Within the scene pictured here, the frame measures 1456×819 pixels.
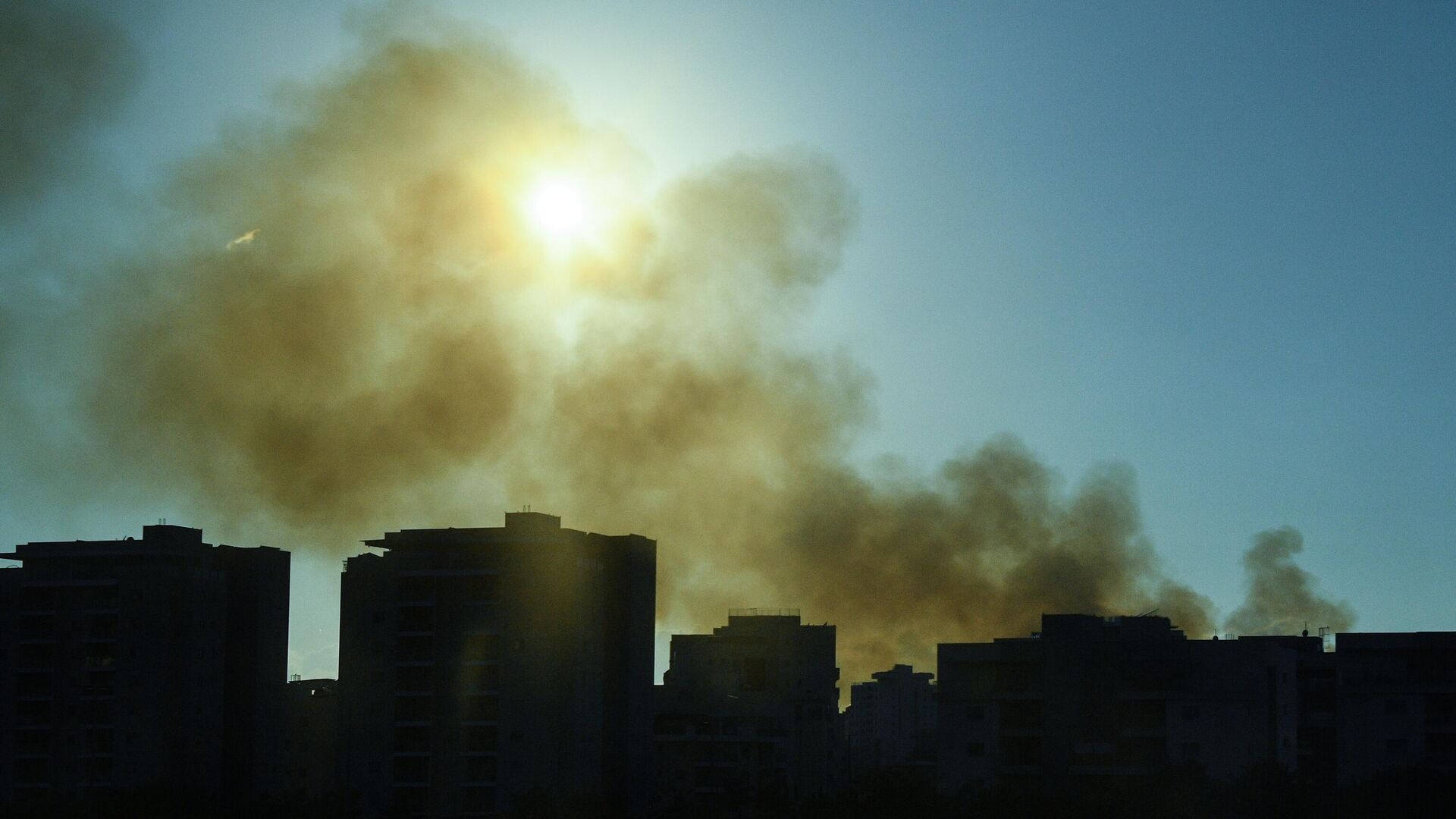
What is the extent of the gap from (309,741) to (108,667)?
73.8 feet

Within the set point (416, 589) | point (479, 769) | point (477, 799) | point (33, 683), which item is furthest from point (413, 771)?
point (33, 683)

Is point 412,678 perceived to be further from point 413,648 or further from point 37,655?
point 37,655

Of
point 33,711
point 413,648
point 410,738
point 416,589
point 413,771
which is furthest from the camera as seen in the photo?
point 33,711

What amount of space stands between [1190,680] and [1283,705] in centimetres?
977

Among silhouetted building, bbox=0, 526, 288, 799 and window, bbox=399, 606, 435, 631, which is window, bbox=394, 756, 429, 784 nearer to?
window, bbox=399, 606, 435, 631

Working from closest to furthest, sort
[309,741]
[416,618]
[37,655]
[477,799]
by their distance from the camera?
[477,799], [416,618], [37,655], [309,741]

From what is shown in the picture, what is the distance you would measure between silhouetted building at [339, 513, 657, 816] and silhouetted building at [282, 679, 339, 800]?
2393 cm

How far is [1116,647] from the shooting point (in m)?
104

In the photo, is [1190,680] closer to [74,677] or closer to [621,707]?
[621,707]

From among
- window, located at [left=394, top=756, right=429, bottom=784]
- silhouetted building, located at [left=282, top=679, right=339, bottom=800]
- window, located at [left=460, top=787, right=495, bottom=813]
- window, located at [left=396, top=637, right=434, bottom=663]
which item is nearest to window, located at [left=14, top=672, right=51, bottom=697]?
silhouetted building, located at [left=282, top=679, right=339, bottom=800]

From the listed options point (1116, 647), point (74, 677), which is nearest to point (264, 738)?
point (74, 677)

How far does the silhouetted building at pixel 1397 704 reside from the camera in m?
116

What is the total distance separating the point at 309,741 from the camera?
146625 millimetres

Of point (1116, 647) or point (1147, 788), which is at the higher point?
point (1116, 647)
